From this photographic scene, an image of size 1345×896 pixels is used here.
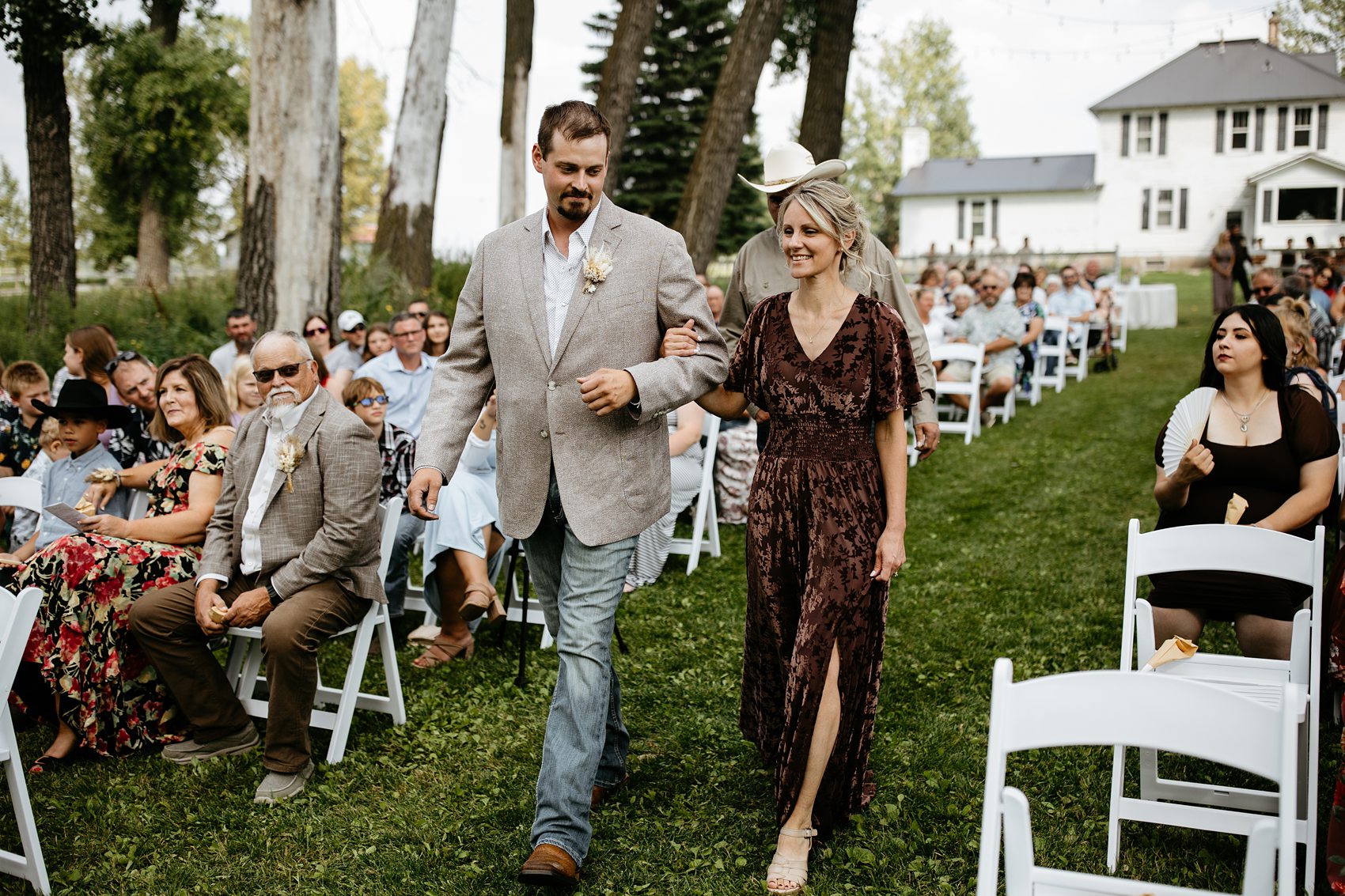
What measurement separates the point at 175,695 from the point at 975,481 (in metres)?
6.82

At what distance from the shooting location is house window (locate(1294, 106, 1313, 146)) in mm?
41750

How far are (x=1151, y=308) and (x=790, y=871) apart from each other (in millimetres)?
23651

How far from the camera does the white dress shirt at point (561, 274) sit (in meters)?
3.41

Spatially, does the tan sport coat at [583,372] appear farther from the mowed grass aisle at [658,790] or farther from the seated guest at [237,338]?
the seated guest at [237,338]

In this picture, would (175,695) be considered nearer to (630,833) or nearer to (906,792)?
(630,833)

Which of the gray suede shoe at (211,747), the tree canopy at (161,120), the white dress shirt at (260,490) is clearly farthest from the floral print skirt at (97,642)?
the tree canopy at (161,120)

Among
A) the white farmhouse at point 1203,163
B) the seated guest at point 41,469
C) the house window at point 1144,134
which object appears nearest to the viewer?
the seated guest at point 41,469

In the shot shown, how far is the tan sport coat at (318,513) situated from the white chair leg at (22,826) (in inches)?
42.5

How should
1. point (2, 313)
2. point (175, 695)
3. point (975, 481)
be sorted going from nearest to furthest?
point (175, 695)
point (975, 481)
point (2, 313)

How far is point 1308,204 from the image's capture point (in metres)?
40.8

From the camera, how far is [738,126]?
35.5 ft

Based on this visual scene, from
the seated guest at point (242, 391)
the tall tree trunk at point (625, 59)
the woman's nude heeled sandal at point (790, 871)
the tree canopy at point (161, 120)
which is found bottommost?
the woman's nude heeled sandal at point (790, 871)

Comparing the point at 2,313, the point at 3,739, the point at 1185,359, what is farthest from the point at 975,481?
the point at 2,313

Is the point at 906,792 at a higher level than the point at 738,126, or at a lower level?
lower
